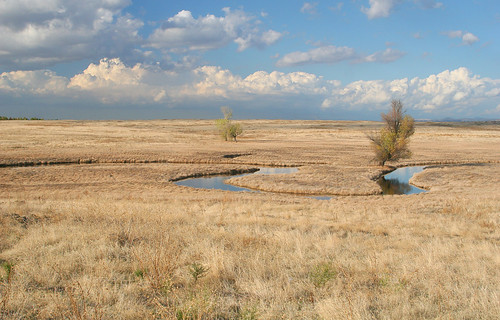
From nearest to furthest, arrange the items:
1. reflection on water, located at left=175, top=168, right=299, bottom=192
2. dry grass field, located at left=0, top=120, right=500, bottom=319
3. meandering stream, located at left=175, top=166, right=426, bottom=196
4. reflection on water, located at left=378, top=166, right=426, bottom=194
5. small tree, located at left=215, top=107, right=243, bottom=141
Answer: dry grass field, located at left=0, top=120, right=500, bottom=319 < reflection on water, located at left=378, top=166, right=426, bottom=194 < meandering stream, located at left=175, top=166, right=426, bottom=196 < reflection on water, located at left=175, top=168, right=299, bottom=192 < small tree, located at left=215, top=107, right=243, bottom=141

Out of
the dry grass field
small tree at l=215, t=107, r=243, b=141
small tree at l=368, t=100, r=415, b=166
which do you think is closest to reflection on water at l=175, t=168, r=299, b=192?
the dry grass field

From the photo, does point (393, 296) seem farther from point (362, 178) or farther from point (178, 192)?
point (362, 178)

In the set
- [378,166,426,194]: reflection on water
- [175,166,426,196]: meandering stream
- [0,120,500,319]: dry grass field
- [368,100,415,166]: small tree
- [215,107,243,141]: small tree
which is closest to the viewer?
[0,120,500,319]: dry grass field

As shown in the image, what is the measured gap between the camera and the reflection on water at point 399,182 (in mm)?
29250

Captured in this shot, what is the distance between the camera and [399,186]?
3127cm

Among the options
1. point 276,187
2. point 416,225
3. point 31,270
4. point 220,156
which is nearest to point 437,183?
point 276,187

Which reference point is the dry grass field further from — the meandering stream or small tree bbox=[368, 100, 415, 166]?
small tree bbox=[368, 100, 415, 166]

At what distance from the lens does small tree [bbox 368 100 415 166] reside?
3827cm

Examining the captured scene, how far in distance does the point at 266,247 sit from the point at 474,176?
31.9m

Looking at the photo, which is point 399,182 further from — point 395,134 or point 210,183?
point 210,183

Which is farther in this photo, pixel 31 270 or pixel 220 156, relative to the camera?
pixel 220 156

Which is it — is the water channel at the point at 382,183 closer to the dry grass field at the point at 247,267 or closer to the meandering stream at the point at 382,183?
the meandering stream at the point at 382,183

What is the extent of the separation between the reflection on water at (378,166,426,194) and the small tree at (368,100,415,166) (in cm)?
219

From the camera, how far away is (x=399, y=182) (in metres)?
33.2
